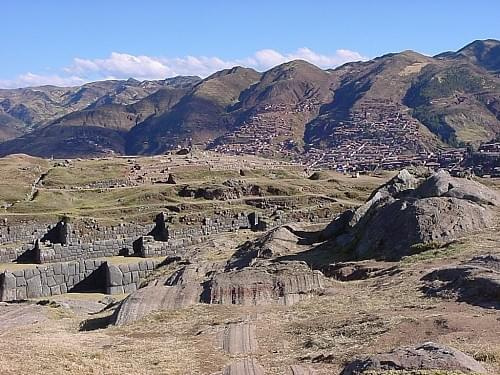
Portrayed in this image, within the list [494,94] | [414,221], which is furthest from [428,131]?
[414,221]

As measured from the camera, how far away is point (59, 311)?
22.0m

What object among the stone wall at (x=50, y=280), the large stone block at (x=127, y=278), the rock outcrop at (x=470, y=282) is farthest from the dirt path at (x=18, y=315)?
the rock outcrop at (x=470, y=282)

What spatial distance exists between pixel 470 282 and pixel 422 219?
6.75 m

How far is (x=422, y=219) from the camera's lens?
73.8 ft

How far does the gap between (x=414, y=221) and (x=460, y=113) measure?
15551 cm

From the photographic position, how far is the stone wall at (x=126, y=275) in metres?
29.4

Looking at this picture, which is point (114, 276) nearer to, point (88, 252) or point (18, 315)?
point (18, 315)

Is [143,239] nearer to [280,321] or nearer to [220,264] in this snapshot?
[220,264]

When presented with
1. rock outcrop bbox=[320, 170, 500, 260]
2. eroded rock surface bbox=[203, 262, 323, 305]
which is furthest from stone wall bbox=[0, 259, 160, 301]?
eroded rock surface bbox=[203, 262, 323, 305]

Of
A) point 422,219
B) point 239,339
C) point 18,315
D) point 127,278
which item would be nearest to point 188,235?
point 127,278

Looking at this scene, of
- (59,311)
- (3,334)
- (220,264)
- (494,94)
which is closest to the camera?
(3,334)

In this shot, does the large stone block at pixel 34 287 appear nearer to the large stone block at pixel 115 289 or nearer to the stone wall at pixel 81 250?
the large stone block at pixel 115 289

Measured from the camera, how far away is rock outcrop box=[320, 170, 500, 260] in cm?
2209

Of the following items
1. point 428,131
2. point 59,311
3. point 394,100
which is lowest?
point 59,311
